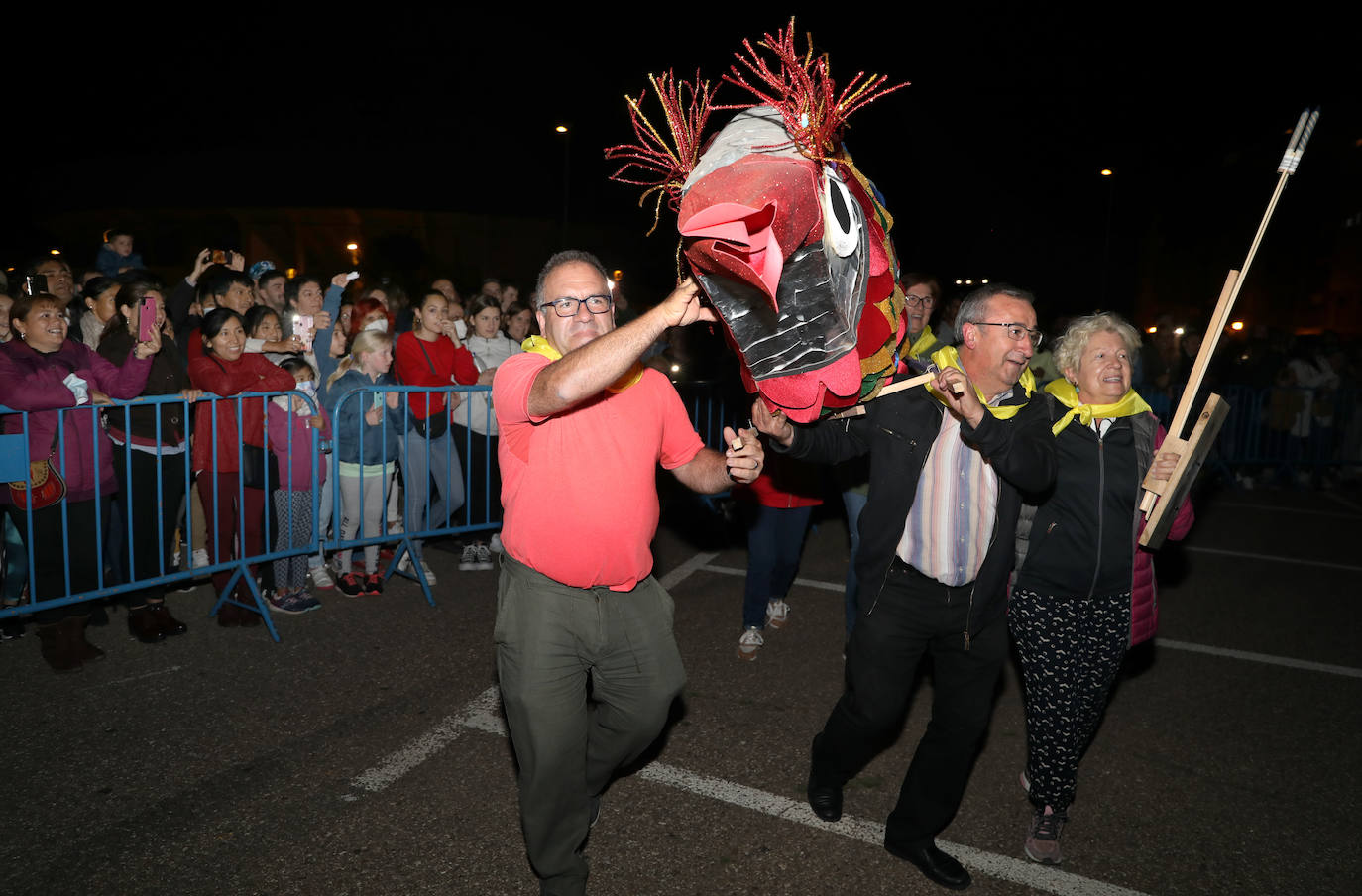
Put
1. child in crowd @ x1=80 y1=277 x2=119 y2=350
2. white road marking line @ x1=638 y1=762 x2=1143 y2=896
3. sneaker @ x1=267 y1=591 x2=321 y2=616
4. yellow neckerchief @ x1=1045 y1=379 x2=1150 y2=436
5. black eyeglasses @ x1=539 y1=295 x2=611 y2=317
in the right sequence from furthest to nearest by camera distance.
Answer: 1. child in crowd @ x1=80 y1=277 x2=119 y2=350
2. sneaker @ x1=267 y1=591 x2=321 y2=616
3. yellow neckerchief @ x1=1045 y1=379 x2=1150 y2=436
4. white road marking line @ x1=638 y1=762 x2=1143 y2=896
5. black eyeglasses @ x1=539 y1=295 x2=611 y2=317

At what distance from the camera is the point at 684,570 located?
6836 mm

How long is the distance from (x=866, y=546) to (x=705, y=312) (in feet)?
4.49

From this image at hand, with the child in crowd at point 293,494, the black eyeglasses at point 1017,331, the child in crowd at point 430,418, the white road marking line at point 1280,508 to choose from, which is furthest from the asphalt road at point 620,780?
the white road marking line at point 1280,508

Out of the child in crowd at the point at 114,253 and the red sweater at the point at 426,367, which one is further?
the child in crowd at the point at 114,253

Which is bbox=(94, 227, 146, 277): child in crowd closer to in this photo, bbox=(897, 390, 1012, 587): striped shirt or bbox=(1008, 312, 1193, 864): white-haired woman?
bbox=(897, 390, 1012, 587): striped shirt

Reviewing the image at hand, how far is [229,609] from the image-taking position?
211 inches

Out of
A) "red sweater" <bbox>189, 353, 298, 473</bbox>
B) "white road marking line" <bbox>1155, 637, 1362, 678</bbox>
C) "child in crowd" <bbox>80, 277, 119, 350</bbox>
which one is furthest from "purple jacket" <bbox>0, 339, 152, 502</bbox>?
"white road marking line" <bbox>1155, 637, 1362, 678</bbox>

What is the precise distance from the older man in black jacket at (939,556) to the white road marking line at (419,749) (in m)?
1.85

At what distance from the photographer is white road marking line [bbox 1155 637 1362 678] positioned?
207 inches

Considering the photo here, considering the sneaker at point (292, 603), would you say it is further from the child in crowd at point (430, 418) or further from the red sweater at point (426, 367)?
the red sweater at point (426, 367)

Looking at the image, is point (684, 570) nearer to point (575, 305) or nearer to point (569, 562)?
point (569, 562)

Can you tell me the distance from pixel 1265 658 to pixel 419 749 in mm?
4855

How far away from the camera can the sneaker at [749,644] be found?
510 centimetres

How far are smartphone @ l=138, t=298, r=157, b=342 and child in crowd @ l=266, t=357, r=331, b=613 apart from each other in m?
0.79
